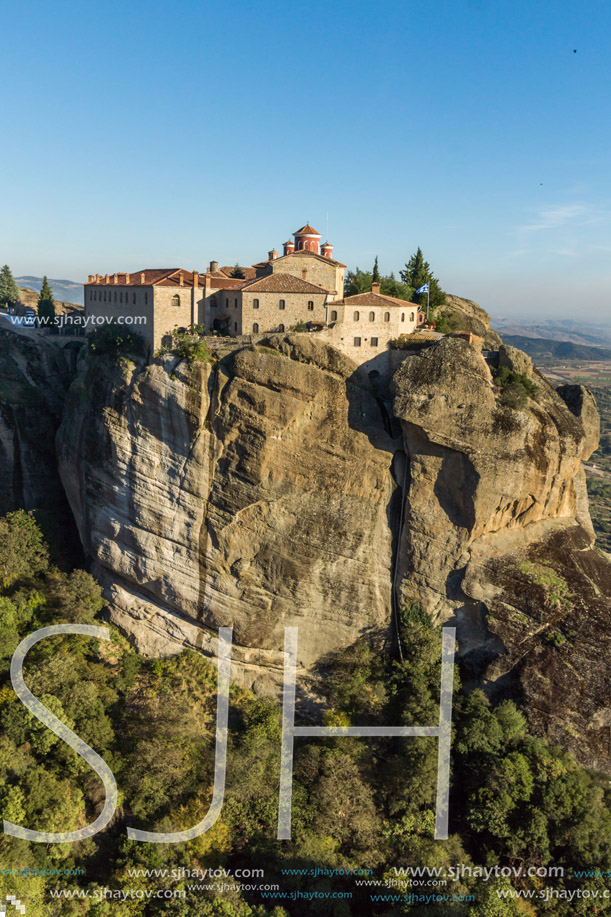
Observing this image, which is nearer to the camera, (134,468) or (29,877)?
(29,877)

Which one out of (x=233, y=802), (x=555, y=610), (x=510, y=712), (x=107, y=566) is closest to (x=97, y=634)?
(x=107, y=566)

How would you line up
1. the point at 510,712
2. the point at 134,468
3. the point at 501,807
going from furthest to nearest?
the point at 134,468 < the point at 510,712 < the point at 501,807

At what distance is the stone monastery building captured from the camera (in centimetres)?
3559

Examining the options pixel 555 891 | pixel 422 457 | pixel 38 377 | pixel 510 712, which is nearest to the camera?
pixel 555 891

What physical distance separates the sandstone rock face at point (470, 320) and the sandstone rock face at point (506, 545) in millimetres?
9061

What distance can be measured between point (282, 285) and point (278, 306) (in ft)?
3.81

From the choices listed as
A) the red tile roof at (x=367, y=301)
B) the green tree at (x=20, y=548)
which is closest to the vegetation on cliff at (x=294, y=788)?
the green tree at (x=20, y=548)

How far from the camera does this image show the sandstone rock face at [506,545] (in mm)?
31172

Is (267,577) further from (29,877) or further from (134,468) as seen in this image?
(29,877)

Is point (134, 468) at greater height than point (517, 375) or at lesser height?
lesser

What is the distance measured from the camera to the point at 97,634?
35.4 meters

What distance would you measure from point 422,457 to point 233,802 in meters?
17.6

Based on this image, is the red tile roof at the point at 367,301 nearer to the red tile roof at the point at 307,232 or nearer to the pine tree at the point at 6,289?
the red tile roof at the point at 307,232

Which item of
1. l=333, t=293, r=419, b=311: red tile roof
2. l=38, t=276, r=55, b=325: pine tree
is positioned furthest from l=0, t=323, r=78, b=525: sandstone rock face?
l=333, t=293, r=419, b=311: red tile roof
